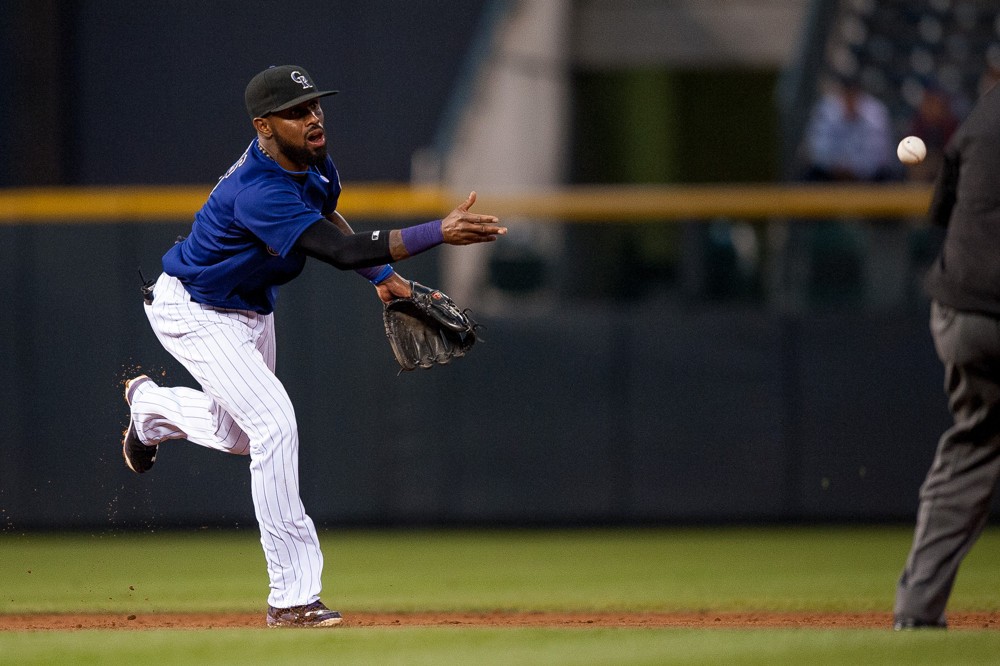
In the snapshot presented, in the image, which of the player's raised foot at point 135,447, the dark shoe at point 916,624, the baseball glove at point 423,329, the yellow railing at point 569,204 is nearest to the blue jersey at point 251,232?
the baseball glove at point 423,329

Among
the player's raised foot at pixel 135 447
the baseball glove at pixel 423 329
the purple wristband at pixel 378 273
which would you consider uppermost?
the purple wristband at pixel 378 273

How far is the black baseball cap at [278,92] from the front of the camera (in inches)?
179

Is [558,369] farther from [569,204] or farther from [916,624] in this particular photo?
[916,624]

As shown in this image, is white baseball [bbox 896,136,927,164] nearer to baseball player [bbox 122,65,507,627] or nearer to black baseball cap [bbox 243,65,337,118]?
baseball player [bbox 122,65,507,627]

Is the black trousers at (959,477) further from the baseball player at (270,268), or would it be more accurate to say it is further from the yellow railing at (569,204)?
the yellow railing at (569,204)

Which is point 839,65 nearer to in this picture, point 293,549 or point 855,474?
point 855,474

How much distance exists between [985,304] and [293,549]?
2172 mm

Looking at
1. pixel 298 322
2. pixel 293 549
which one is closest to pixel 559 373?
pixel 298 322

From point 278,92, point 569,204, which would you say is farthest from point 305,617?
point 569,204

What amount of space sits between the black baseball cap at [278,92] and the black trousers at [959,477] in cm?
201

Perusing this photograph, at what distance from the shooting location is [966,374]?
3934mm

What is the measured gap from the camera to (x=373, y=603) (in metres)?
5.50

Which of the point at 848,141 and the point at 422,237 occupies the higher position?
the point at 848,141

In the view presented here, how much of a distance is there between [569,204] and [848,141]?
7.73ft
